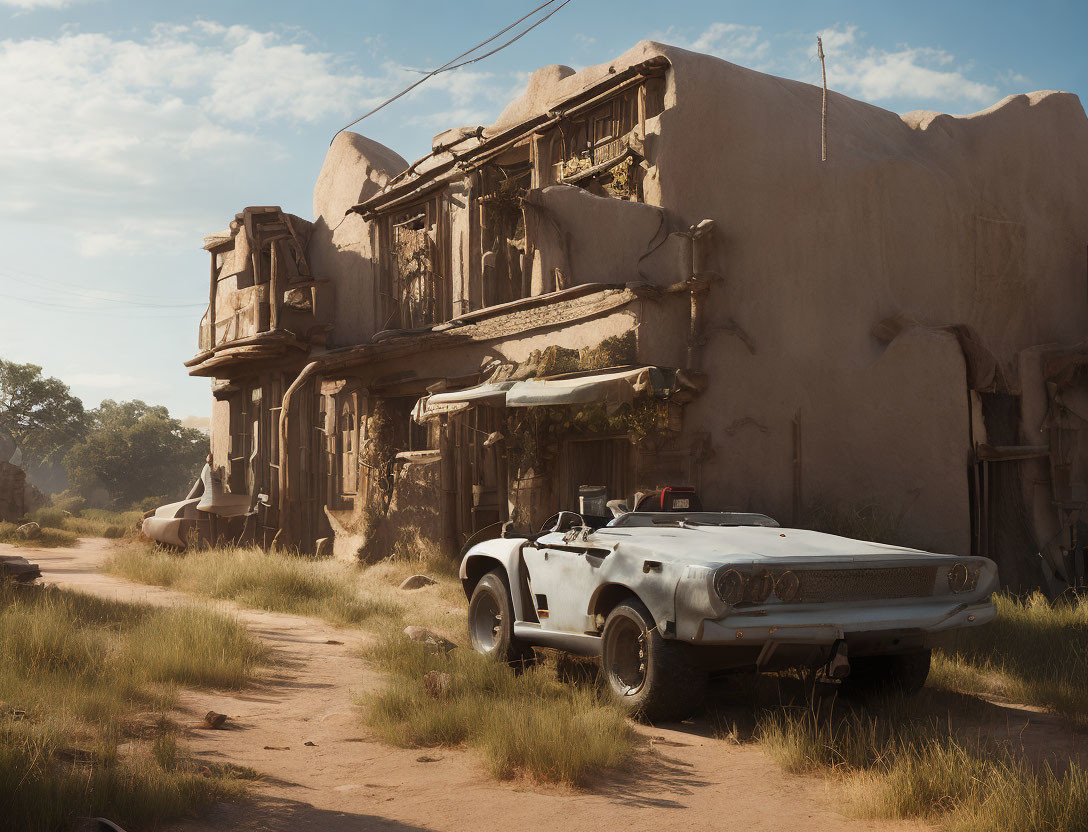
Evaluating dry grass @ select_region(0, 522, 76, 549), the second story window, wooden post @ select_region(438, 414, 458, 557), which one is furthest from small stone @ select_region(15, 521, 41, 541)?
wooden post @ select_region(438, 414, 458, 557)

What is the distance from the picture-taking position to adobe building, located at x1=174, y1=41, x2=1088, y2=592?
1161 cm

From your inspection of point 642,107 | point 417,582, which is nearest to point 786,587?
point 417,582

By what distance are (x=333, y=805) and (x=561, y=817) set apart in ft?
3.63

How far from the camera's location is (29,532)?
23.1 meters

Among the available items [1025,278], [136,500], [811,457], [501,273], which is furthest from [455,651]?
[136,500]

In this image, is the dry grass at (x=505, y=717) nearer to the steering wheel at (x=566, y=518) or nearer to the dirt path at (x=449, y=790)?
the dirt path at (x=449, y=790)

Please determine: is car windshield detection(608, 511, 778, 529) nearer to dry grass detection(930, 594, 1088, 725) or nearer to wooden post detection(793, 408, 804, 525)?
dry grass detection(930, 594, 1088, 725)

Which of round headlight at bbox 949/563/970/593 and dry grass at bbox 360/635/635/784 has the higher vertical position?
round headlight at bbox 949/563/970/593

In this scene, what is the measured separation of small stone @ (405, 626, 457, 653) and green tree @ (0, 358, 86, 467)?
49.1 meters

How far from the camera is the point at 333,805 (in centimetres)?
461

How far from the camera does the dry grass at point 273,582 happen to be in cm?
1111

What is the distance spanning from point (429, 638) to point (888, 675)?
12.8 feet

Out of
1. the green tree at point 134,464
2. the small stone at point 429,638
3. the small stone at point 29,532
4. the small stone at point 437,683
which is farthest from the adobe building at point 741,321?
the green tree at point 134,464

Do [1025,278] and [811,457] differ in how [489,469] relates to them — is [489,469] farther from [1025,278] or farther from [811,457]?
[1025,278]
